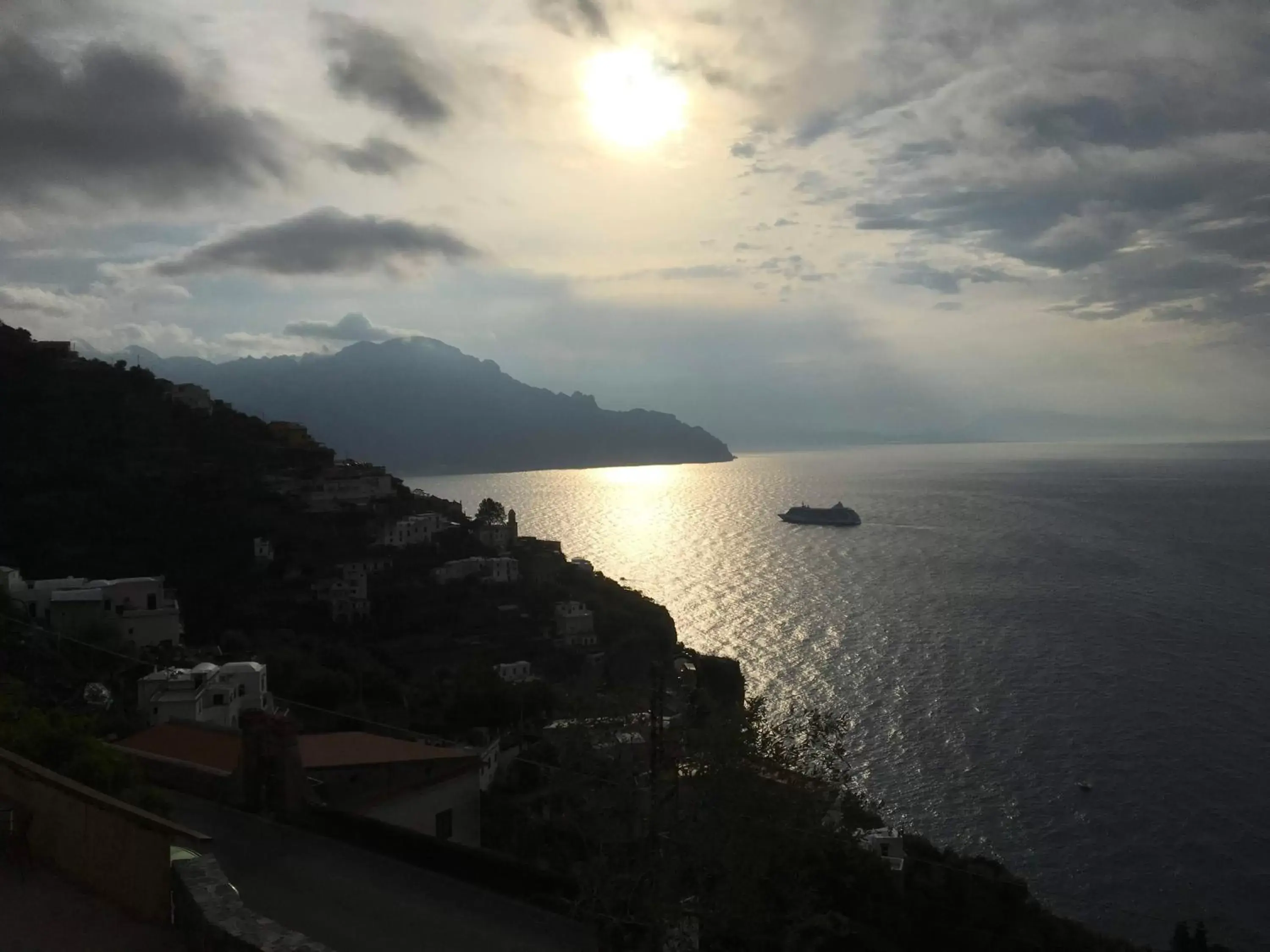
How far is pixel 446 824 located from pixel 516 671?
76.2ft

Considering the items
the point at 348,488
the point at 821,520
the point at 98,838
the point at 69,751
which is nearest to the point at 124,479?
the point at 348,488

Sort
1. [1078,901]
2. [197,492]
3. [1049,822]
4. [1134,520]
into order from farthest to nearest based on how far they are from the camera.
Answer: [1134,520]
[197,492]
[1049,822]
[1078,901]

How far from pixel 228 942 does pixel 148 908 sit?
41.4 inches

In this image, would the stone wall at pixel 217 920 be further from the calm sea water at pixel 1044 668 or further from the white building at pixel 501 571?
the white building at pixel 501 571

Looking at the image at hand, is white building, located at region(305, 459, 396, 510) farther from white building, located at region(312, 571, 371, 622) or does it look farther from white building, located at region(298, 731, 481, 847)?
white building, located at region(298, 731, 481, 847)

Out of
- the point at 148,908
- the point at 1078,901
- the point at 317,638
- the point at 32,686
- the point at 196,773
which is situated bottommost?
the point at 1078,901

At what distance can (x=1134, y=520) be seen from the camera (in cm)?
7794

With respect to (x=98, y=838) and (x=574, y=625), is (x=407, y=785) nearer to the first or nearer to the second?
(x=98, y=838)

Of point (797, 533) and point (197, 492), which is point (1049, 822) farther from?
point (797, 533)

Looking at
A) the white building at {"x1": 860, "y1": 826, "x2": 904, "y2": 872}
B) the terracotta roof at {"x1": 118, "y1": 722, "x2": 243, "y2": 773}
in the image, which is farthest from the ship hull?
the terracotta roof at {"x1": 118, "y1": 722, "x2": 243, "y2": 773}

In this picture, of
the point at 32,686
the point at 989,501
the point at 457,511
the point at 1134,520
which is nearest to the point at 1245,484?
the point at 989,501

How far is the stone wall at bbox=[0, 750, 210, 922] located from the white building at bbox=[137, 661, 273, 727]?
12.7 m

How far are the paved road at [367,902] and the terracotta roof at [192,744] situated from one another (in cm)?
258

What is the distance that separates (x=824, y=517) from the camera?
290 ft
